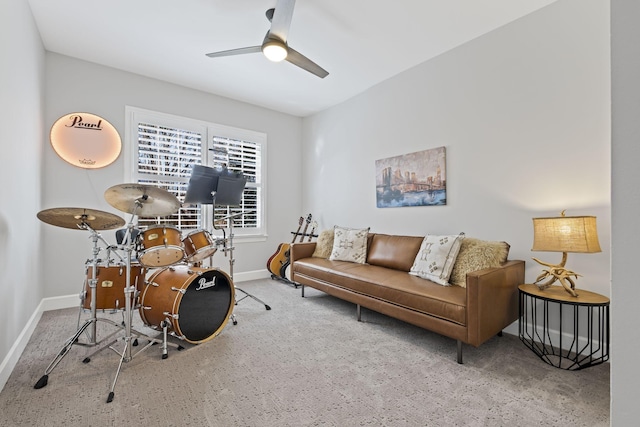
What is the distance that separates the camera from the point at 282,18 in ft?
7.21

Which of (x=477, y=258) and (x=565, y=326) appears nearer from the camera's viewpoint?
(x=565, y=326)

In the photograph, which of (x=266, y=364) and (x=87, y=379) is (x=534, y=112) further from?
(x=87, y=379)

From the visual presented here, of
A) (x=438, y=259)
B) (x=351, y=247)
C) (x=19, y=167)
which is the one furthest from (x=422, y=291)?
(x=19, y=167)

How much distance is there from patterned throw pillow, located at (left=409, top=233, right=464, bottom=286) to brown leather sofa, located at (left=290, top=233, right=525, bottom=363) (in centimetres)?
8

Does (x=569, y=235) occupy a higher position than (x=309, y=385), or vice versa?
(x=569, y=235)

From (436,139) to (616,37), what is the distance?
2.82 meters

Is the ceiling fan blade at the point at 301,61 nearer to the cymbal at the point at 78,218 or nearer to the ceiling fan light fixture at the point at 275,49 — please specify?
the ceiling fan light fixture at the point at 275,49

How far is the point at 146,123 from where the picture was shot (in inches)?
146

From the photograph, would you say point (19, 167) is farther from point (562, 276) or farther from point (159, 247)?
point (562, 276)

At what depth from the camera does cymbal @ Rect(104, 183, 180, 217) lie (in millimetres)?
1941

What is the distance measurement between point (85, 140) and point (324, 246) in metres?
3.07

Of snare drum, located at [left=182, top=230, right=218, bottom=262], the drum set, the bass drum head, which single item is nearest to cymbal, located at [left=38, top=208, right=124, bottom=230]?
the drum set

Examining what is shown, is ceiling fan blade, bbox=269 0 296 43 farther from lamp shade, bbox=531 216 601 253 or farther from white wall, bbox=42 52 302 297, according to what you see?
lamp shade, bbox=531 216 601 253

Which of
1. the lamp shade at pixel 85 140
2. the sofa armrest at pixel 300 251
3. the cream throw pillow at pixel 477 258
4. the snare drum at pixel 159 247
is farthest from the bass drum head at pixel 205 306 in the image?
the lamp shade at pixel 85 140
